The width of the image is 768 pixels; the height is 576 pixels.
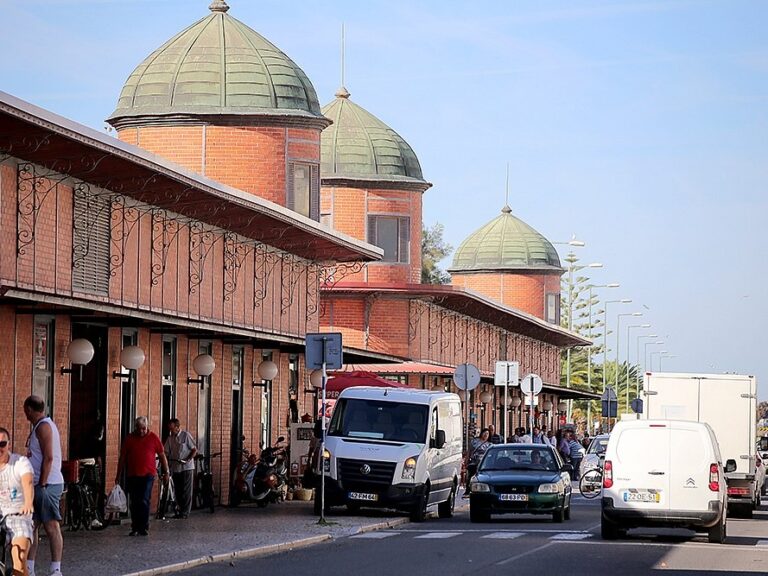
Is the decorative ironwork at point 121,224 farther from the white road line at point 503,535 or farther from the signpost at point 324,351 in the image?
the white road line at point 503,535

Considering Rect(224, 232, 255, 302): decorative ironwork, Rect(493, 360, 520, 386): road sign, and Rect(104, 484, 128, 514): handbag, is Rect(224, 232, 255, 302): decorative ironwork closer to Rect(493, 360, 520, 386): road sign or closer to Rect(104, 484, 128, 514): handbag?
Rect(493, 360, 520, 386): road sign

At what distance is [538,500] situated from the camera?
105ft

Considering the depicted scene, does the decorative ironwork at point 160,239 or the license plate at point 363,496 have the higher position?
the decorative ironwork at point 160,239

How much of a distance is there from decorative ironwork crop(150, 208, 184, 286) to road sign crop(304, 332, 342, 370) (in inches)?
154

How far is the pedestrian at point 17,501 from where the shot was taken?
16.1 m

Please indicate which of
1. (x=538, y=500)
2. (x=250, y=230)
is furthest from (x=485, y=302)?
(x=538, y=500)

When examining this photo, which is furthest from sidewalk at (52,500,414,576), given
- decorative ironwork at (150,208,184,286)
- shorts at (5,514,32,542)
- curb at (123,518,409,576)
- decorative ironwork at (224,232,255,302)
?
decorative ironwork at (224,232,255,302)

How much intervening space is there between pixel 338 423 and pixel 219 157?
13.1 meters

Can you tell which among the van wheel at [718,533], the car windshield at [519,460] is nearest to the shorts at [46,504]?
the van wheel at [718,533]

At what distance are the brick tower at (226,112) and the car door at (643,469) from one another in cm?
1936

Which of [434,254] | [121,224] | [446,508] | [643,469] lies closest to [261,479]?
[446,508]

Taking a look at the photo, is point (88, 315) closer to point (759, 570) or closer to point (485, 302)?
point (759, 570)

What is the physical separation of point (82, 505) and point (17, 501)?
37.7ft

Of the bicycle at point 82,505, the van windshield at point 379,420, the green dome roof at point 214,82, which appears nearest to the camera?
the bicycle at point 82,505
